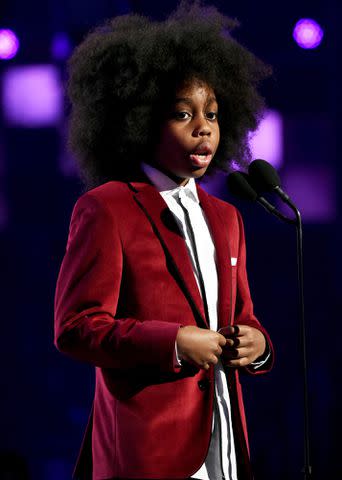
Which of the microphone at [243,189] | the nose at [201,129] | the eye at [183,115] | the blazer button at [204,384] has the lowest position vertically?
the blazer button at [204,384]

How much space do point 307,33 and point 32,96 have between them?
121 centimetres

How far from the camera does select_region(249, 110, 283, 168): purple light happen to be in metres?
3.56

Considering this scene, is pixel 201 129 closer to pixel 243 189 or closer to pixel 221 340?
pixel 243 189

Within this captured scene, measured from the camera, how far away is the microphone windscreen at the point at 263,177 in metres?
1.81

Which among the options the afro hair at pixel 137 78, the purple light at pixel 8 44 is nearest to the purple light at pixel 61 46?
the purple light at pixel 8 44

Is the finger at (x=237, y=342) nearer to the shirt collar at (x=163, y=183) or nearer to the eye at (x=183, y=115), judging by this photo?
the shirt collar at (x=163, y=183)

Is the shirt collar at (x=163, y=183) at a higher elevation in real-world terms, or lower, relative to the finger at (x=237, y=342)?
higher

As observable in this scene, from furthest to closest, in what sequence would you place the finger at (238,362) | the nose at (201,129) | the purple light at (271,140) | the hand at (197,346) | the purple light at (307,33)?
the purple light at (271,140) → the purple light at (307,33) → the nose at (201,129) → the finger at (238,362) → the hand at (197,346)

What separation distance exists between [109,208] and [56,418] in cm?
225

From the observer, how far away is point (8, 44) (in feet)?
11.6

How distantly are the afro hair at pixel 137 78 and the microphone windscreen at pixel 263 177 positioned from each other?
8.5 inches

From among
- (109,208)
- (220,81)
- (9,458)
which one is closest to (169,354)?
(109,208)

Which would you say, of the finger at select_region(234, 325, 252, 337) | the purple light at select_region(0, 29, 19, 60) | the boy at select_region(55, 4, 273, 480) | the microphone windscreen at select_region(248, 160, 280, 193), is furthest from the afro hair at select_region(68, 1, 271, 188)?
the purple light at select_region(0, 29, 19, 60)

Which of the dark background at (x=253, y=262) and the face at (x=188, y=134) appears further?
the dark background at (x=253, y=262)
